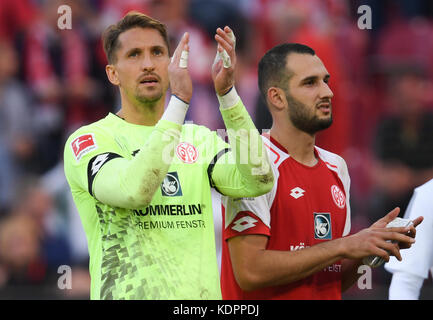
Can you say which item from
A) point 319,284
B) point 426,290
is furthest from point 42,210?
point 319,284

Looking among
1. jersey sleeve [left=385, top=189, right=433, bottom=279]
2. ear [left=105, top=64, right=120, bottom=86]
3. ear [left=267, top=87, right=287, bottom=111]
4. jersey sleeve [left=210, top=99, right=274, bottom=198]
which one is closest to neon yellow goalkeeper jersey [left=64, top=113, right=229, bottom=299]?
jersey sleeve [left=210, top=99, right=274, bottom=198]

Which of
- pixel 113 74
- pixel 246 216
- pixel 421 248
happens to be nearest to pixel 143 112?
pixel 113 74

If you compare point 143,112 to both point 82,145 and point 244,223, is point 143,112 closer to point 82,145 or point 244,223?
point 82,145

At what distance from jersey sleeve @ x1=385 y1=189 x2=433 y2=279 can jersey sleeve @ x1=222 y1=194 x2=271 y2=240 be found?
898 millimetres

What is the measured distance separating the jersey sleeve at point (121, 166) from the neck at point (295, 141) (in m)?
1.08

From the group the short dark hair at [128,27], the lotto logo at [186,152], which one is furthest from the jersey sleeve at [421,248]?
the short dark hair at [128,27]

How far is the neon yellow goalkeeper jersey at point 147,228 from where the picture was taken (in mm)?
3709

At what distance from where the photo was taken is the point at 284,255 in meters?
4.10

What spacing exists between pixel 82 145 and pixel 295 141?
1.31 metres

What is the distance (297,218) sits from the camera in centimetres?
428

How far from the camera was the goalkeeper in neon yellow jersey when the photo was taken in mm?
3582

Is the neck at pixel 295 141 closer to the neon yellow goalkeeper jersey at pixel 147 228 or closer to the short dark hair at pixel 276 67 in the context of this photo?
the short dark hair at pixel 276 67

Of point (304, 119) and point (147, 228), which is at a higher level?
point (304, 119)

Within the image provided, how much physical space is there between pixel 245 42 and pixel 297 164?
4.03 m
